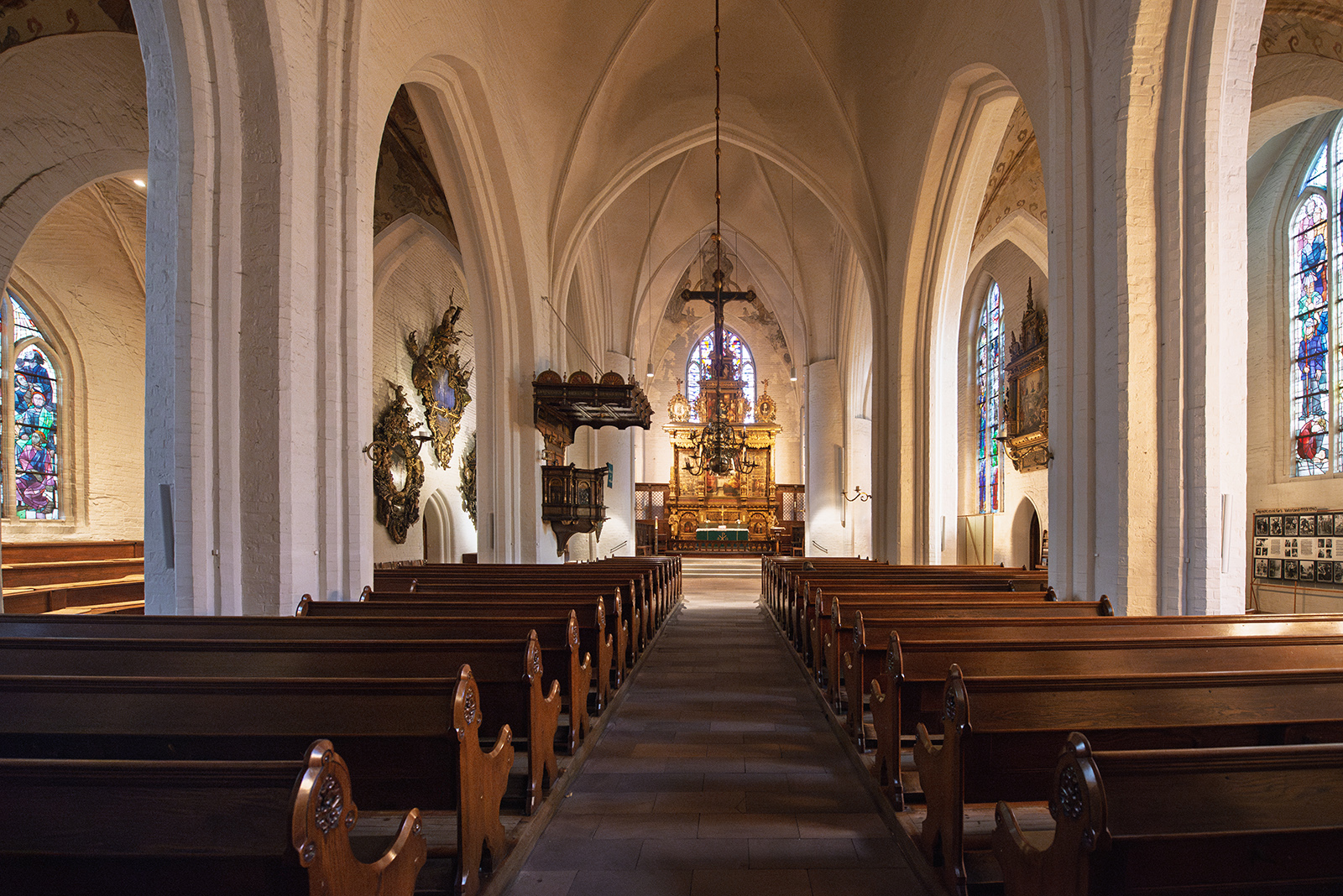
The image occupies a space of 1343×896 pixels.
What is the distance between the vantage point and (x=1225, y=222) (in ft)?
18.3

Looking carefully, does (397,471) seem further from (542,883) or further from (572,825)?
(542,883)

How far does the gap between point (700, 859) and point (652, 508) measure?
2165cm

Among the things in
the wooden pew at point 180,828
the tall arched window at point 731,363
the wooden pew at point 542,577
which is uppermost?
the tall arched window at point 731,363

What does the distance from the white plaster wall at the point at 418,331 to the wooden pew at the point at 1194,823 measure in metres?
12.3

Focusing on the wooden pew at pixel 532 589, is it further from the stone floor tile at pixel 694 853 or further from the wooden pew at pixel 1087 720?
the wooden pew at pixel 1087 720

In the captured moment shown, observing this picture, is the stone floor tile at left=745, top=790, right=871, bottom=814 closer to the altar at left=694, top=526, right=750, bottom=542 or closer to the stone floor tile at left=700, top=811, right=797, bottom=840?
the stone floor tile at left=700, top=811, right=797, bottom=840

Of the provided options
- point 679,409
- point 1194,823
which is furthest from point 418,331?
point 1194,823

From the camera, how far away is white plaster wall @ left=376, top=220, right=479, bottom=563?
14.5 m

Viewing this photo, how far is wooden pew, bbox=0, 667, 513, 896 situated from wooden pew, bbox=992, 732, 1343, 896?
1.67 m

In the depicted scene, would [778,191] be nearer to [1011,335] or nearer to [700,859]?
[1011,335]

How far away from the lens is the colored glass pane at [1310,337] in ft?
31.6

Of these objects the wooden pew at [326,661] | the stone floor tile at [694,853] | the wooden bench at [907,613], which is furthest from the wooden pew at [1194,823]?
the wooden bench at [907,613]

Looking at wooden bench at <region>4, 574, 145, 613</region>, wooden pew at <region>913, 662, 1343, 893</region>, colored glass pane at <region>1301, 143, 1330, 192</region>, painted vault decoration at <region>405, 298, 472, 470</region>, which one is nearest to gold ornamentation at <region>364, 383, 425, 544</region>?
painted vault decoration at <region>405, 298, 472, 470</region>

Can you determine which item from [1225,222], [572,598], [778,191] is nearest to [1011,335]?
[778,191]
